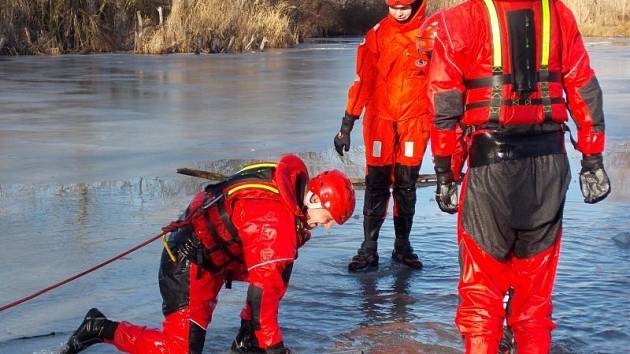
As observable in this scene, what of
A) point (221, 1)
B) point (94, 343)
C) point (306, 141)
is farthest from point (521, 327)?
point (221, 1)

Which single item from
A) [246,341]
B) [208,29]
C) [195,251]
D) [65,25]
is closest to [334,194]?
[195,251]

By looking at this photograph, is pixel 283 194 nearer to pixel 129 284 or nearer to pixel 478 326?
pixel 478 326

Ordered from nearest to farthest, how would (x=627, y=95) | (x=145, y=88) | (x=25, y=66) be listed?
(x=627, y=95) < (x=145, y=88) < (x=25, y=66)

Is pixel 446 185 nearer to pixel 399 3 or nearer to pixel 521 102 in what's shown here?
pixel 521 102

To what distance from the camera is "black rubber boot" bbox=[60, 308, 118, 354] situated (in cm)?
460

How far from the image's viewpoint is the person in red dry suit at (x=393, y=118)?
6500 millimetres

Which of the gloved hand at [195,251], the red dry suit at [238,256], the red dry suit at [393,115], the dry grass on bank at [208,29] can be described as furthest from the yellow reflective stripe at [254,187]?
the dry grass on bank at [208,29]

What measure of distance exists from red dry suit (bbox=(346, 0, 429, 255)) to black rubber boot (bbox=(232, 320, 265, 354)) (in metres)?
1.82

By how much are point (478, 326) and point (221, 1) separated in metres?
26.3

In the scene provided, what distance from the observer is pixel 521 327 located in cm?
444

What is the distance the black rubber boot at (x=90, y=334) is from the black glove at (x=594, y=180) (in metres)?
2.17

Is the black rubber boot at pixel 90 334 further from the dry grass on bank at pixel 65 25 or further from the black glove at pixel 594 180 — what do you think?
the dry grass on bank at pixel 65 25

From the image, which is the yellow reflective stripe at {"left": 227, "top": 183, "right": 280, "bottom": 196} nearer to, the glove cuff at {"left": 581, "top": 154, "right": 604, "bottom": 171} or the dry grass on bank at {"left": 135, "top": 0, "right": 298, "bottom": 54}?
the glove cuff at {"left": 581, "top": 154, "right": 604, "bottom": 171}

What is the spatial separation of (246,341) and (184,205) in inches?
126
